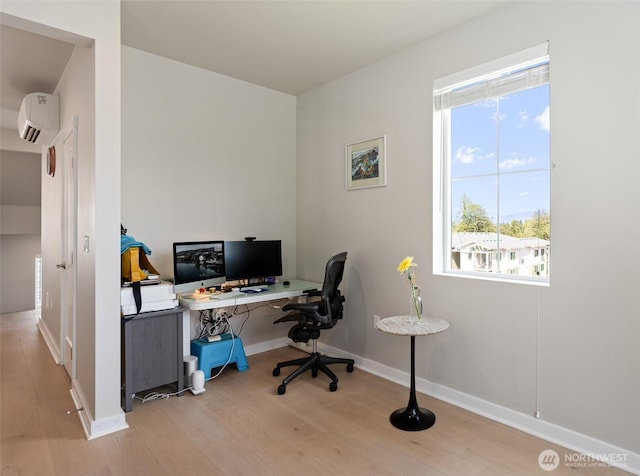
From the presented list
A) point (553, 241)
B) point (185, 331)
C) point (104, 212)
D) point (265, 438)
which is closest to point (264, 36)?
point (104, 212)

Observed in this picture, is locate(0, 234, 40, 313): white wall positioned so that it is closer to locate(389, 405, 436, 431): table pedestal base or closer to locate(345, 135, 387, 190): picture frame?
locate(345, 135, 387, 190): picture frame

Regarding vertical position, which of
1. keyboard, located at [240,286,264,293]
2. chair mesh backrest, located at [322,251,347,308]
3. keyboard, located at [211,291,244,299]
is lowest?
keyboard, located at [211,291,244,299]

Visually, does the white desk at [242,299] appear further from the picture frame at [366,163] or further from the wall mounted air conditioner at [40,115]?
the wall mounted air conditioner at [40,115]

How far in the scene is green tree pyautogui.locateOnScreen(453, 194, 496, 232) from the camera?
103 inches

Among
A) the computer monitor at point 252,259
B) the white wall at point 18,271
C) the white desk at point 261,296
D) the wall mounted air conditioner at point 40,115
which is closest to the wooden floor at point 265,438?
the white desk at point 261,296

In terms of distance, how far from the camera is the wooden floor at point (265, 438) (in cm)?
195

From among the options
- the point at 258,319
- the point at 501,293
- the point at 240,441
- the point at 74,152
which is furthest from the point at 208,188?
the point at 501,293

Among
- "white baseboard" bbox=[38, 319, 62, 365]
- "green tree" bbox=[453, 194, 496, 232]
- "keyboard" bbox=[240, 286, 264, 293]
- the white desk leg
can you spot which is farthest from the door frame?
"green tree" bbox=[453, 194, 496, 232]

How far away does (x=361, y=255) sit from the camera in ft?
11.1

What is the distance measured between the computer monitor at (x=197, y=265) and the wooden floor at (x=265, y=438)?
33.6 inches

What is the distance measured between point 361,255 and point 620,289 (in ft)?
6.20

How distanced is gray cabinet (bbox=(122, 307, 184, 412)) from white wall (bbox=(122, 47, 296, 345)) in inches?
25.9

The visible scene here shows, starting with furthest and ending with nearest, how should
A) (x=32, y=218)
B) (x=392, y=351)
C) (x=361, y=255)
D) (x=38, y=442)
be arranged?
(x=32, y=218) < (x=361, y=255) < (x=392, y=351) < (x=38, y=442)

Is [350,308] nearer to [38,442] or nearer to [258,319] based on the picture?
[258,319]
